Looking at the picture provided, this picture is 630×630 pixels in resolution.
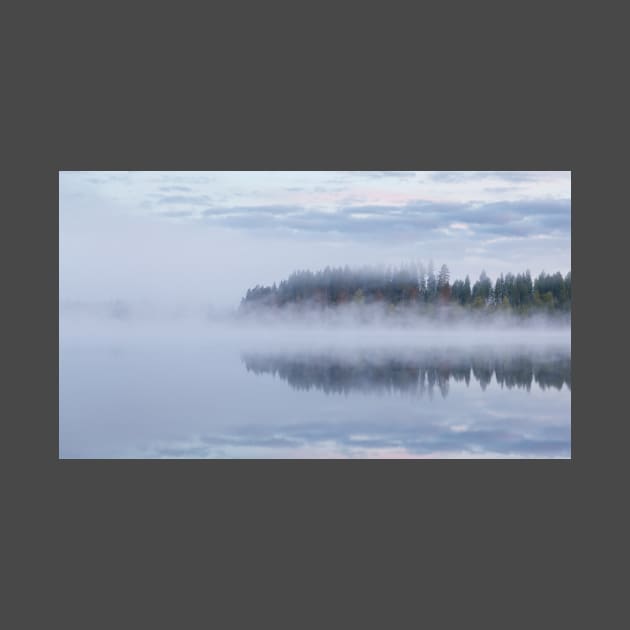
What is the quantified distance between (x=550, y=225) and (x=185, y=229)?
3698 millimetres

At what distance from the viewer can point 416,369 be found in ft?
33.0

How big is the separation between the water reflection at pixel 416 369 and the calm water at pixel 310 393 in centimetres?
1

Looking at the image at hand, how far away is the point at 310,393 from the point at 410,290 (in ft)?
4.80

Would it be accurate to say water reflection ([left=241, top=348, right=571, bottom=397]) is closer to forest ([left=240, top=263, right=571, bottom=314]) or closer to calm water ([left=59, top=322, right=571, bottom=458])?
calm water ([left=59, top=322, right=571, bottom=458])

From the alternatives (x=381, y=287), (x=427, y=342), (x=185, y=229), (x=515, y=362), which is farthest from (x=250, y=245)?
(x=515, y=362)

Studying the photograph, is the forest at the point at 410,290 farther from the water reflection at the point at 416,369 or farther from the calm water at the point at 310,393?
the water reflection at the point at 416,369

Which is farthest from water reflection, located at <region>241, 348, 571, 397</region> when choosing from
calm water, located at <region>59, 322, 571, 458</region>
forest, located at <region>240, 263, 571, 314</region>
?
forest, located at <region>240, 263, 571, 314</region>

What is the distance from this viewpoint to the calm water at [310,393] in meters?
9.91

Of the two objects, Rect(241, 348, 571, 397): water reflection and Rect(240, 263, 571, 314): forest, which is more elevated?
Rect(240, 263, 571, 314): forest

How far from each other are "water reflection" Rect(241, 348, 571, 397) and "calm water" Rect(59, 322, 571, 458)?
0.03 ft

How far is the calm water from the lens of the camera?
9906 mm

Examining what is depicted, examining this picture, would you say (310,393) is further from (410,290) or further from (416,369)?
(410,290)

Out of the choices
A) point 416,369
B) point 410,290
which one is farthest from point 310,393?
point 410,290

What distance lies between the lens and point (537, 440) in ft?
32.5
